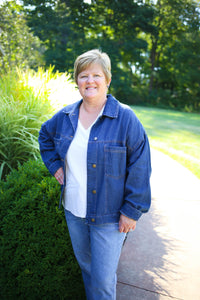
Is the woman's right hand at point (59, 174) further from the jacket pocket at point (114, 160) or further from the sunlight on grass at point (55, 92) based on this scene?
the sunlight on grass at point (55, 92)

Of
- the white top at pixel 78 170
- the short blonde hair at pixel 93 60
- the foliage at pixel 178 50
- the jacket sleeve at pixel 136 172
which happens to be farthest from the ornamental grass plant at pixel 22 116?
A: the foliage at pixel 178 50

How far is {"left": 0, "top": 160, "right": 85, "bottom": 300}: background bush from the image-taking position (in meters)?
2.01

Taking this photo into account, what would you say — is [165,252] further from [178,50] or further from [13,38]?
[178,50]

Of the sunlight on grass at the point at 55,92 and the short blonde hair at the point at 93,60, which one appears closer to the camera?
the short blonde hair at the point at 93,60

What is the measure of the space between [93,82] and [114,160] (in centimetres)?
52

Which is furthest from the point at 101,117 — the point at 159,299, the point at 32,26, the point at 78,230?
the point at 32,26

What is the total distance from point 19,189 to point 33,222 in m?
0.36

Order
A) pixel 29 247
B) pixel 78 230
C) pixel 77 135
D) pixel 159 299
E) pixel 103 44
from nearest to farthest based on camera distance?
1. pixel 77 135
2. pixel 78 230
3. pixel 29 247
4. pixel 159 299
5. pixel 103 44

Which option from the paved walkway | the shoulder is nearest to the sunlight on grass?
the paved walkway

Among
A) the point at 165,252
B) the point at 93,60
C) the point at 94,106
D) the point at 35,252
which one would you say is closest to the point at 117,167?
the point at 94,106

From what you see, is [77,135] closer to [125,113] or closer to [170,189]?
[125,113]

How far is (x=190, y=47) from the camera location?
2884 centimetres

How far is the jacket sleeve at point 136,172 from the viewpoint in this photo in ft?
5.03

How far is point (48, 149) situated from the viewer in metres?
2.02
